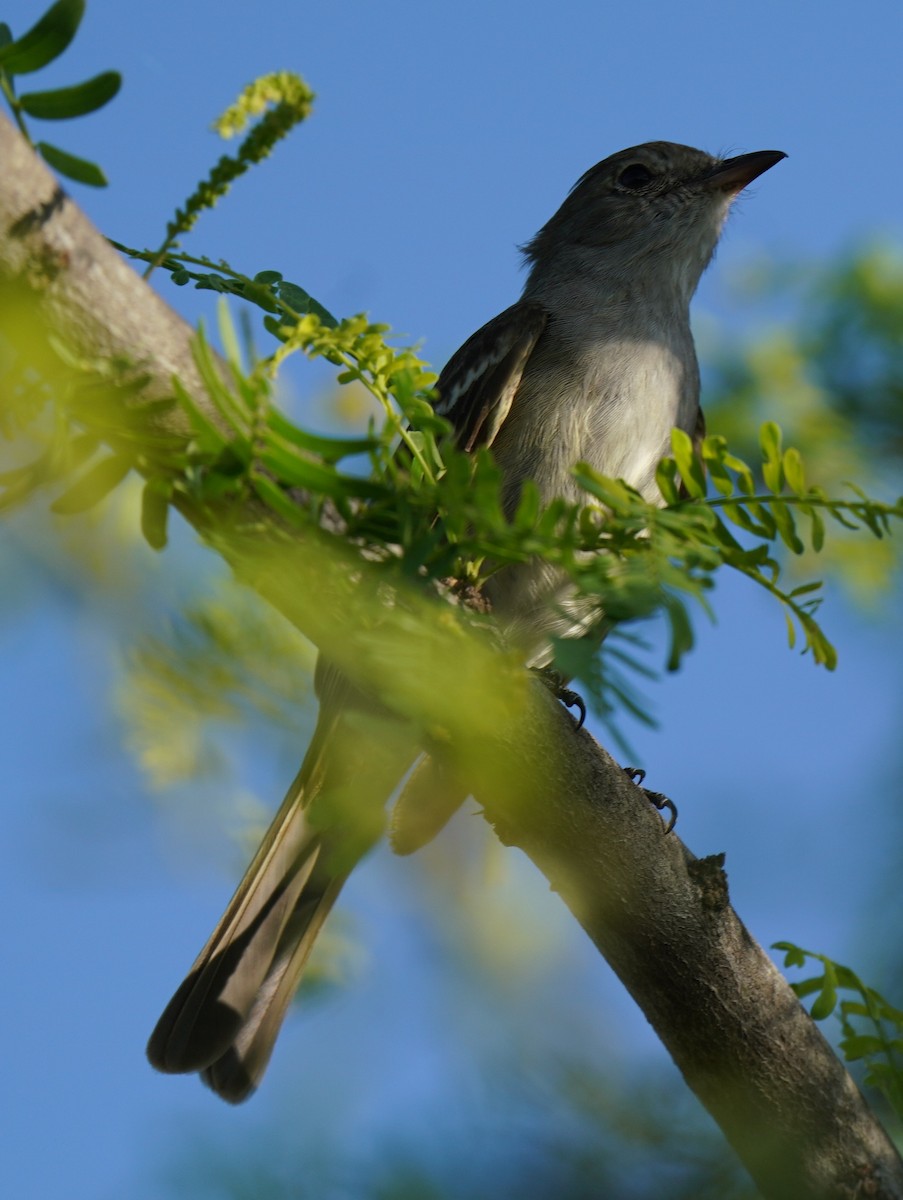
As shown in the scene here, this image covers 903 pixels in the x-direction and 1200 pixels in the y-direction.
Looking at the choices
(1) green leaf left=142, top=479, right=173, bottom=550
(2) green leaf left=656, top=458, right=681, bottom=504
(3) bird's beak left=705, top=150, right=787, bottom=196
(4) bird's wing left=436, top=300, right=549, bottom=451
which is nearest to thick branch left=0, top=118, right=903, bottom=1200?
(2) green leaf left=656, top=458, right=681, bottom=504

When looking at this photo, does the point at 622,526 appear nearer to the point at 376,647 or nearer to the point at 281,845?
the point at 376,647

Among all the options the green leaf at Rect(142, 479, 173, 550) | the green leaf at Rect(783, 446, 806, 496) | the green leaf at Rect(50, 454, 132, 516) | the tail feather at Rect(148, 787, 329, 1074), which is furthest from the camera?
the tail feather at Rect(148, 787, 329, 1074)

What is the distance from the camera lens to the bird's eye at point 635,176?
6.33m

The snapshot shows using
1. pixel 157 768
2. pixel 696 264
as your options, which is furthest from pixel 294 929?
pixel 696 264

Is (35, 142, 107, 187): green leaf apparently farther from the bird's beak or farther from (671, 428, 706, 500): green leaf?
the bird's beak

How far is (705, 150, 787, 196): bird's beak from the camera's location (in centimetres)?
580

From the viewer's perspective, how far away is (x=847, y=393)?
354 cm

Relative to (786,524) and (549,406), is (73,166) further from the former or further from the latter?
(549,406)

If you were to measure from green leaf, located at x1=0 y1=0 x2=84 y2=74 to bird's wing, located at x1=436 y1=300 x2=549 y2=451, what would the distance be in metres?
3.03

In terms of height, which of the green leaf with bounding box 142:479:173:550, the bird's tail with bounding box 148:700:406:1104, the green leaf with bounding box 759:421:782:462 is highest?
the green leaf with bounding box 759:421:782:462

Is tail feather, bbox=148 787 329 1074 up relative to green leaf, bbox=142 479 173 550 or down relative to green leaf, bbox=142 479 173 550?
up

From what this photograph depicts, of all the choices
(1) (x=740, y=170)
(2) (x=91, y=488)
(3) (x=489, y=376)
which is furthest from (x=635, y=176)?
(2) (x=91, y=488)

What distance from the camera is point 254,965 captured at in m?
4.18

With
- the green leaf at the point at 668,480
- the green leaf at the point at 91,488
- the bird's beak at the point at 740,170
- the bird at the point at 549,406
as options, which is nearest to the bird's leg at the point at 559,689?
the bird at the point at 549,406
